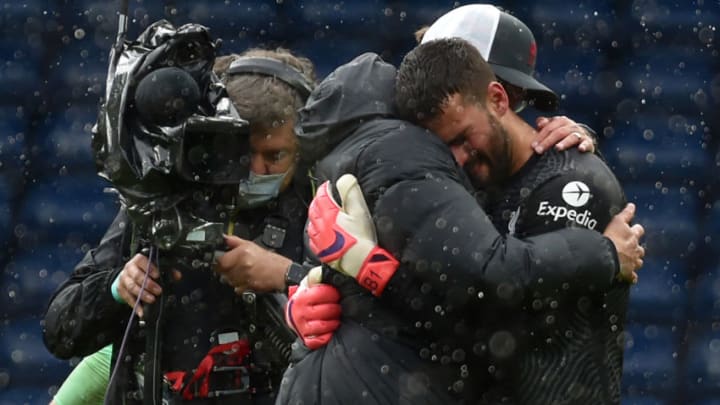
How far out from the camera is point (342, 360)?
331cm

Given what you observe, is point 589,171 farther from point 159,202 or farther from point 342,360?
point 159,202

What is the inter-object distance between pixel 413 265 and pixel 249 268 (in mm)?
762

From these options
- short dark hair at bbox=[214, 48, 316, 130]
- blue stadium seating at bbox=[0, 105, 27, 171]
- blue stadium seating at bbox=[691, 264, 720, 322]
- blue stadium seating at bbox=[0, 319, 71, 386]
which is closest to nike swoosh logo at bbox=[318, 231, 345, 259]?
short dark hair at bbox=[214, 48, 316, 130]

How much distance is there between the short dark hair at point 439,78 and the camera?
331 centimetres

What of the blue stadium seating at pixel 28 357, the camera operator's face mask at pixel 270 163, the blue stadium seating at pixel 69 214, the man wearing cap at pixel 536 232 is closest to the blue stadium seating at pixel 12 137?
the blue stadium seating at pixel 69 214

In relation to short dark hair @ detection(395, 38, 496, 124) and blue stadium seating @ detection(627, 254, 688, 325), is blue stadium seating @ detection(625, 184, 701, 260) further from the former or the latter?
short dark hair @ detection(395, 38, 496, 124)

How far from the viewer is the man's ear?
336 centimetres

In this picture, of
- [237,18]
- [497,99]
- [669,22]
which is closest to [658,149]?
[669,22]

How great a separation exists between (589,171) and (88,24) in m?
3.17

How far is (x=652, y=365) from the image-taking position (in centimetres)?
627

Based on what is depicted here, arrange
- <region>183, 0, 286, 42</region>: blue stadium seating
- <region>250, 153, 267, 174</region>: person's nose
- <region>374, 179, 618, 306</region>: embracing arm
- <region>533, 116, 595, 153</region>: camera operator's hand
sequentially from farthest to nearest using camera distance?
<region>183, 0, 286, 42</region>: blue stadium seating → <region>250, 153, 267, 174</region>: person's nose → <region>533, 116, 595, 153</region>: camera operator's hand → <region>374, 179, 618, 306</region>: embracing arm

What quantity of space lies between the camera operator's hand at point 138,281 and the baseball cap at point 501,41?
892mm

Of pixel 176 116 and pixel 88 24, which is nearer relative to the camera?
pixel 176 116

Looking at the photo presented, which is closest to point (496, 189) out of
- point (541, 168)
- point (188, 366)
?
point (541, 168)
